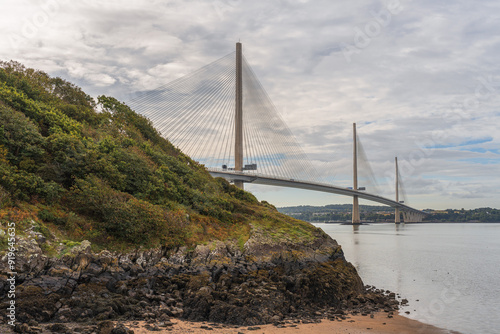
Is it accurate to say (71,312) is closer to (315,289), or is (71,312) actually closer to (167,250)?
(167,250)

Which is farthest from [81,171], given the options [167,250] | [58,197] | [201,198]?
[201,198]

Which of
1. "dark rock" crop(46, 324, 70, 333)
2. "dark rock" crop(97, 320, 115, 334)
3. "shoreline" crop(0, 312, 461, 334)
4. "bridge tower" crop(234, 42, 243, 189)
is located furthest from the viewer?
"bridge tower" crop(234, 42, 243, 189)

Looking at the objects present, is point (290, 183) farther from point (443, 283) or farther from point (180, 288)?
point (180, 288)

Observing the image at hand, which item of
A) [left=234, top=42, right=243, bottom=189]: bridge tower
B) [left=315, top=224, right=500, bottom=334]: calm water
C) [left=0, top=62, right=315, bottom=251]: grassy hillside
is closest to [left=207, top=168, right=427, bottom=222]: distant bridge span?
[left=234, top=42, right=243, bottom=189]: bridge tower

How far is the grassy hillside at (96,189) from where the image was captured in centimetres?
1348

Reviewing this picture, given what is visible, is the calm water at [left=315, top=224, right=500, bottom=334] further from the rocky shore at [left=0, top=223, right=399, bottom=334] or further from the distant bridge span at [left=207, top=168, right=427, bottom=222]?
the distant bridge span at [left=207, top=168, right=427, bottom=222]

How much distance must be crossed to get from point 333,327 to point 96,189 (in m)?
10.5

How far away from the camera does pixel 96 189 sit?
1493 centimetres

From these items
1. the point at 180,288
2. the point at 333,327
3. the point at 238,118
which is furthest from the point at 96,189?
the point at 238,118

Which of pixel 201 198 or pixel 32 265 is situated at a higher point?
pixel 201 198

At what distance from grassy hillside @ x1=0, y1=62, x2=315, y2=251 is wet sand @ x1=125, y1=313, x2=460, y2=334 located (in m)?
4.54

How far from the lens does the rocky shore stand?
9977 mm

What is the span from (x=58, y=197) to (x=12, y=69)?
14.6 meters

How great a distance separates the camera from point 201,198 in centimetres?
2073
